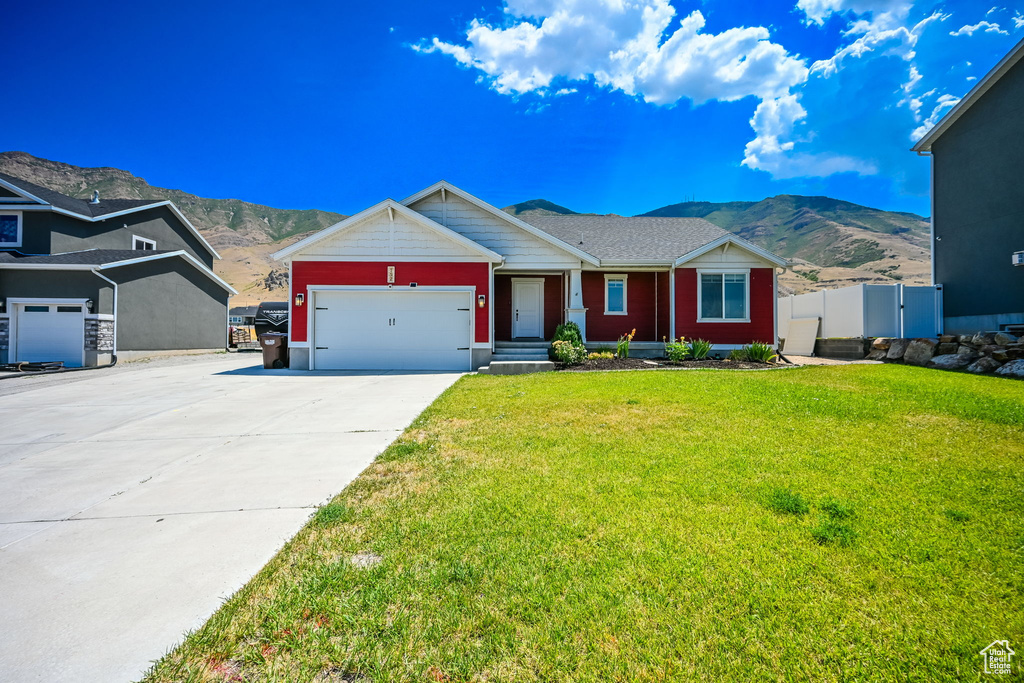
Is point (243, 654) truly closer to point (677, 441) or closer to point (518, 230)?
point (677, 441)

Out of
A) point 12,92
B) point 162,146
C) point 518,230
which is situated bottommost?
point 518,230

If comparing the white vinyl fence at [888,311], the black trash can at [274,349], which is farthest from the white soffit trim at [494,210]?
the white vinyl fence at [888,311]

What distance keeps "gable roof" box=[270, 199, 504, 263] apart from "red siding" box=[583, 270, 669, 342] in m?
4.55

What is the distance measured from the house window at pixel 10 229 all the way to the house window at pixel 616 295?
79.7ft

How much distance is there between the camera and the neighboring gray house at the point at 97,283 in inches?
602

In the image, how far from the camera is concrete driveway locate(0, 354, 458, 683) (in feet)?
6.58

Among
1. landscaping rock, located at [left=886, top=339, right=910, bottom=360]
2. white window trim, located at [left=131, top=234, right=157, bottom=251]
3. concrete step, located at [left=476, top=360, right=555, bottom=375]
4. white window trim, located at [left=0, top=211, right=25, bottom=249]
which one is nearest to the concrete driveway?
concrete step, located at [left=476, top=360, right=555, bottom=375]

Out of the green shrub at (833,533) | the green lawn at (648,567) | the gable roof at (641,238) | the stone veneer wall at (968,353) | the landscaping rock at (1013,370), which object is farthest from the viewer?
the gable roof at (641,238)

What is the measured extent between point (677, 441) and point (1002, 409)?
5.49m

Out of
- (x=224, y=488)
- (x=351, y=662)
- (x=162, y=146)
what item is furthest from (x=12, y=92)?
(x=351, y=662)

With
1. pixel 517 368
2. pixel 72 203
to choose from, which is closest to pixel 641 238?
pixel 517 368

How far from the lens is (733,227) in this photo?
122 metres

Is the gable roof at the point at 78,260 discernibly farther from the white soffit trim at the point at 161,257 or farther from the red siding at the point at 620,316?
the red siding at the point at 620,316

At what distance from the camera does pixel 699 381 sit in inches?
372
